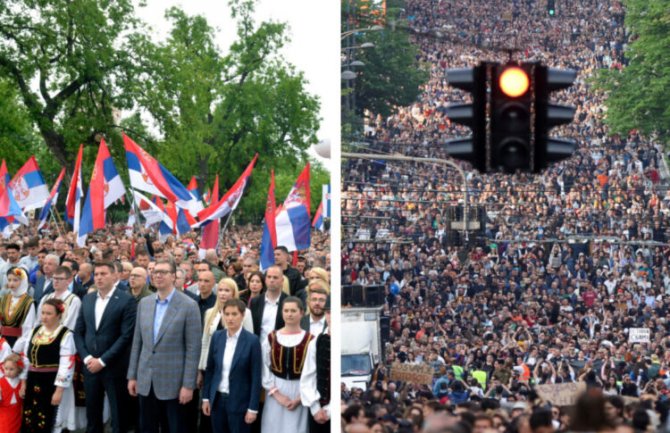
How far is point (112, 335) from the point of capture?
917 centimetres

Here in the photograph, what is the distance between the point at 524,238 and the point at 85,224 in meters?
16.3

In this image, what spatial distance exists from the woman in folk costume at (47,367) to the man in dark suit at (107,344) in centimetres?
12

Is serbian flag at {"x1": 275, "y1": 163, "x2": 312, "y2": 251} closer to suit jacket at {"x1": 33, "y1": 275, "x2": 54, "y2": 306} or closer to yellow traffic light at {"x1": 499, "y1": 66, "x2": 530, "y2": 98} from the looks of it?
suit jacket at {"x1": 33, "y1": 275, "x2": 54, "y2": 306}

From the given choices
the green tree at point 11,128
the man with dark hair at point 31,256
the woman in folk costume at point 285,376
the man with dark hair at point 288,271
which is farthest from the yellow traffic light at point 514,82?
the green tree at point 11,128

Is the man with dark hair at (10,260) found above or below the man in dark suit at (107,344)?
above

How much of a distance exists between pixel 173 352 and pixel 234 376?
0.64m

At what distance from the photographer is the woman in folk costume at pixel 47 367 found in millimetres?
9242

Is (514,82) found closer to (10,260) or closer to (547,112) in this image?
(547,112)

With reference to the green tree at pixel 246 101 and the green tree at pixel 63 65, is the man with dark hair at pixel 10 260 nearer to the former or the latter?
the green tree at pixel 63 65

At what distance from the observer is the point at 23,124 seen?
96.3ft

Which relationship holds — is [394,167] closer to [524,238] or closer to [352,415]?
[524,238]

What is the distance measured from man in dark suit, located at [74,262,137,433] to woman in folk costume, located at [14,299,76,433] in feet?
0.39

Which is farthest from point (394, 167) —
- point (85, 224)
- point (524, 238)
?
→ point (85, 224)

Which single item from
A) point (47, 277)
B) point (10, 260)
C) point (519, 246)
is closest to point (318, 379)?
point (47, 277)
